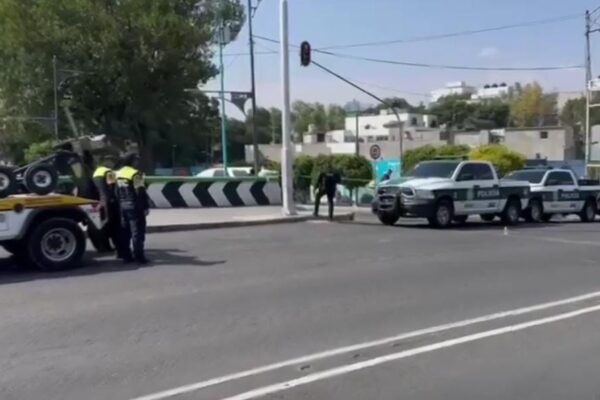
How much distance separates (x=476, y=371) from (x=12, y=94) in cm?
4337

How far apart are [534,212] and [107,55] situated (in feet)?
84.7

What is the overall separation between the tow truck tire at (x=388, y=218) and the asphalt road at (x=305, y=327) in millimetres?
7186

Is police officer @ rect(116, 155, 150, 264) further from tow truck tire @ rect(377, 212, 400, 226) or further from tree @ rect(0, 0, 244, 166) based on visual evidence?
tree @ rect(0, 0, 244, 166)

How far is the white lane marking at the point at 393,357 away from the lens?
19.8ft

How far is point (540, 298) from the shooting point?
10047 millimetres

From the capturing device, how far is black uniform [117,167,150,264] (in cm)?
1290

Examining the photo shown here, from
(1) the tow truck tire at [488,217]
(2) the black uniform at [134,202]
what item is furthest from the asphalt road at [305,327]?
(1) the tow truck tire at [488,217]

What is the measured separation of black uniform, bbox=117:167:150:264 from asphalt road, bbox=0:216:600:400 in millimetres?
511

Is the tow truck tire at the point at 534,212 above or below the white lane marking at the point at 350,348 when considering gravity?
below

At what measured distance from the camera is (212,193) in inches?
1112

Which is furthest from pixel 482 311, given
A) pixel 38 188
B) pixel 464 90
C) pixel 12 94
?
pixel 464 90

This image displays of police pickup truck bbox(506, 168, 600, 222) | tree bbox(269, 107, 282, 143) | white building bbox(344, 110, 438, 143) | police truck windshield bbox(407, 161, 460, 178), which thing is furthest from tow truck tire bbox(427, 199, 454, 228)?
tree bbox(269, 107, 282, 143)

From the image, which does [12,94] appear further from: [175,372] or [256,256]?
[175,372]

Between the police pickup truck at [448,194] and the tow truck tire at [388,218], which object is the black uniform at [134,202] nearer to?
the police pickup truck at [448,194]
